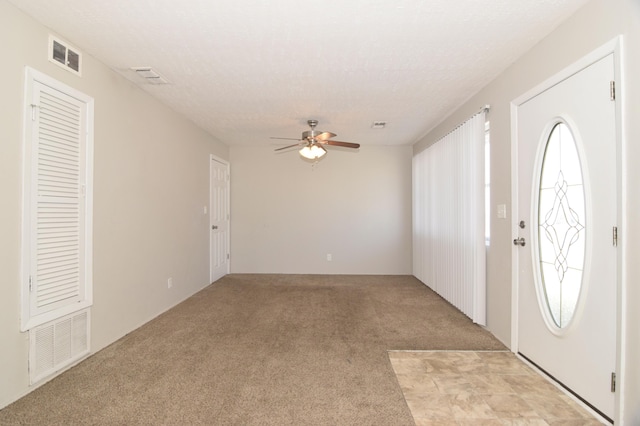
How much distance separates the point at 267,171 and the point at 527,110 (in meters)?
4.50

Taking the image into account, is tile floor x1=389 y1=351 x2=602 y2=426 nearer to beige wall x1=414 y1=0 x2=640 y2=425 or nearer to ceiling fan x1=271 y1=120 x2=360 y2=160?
beige wall x1=414 y1=0 x2=640 y2=425

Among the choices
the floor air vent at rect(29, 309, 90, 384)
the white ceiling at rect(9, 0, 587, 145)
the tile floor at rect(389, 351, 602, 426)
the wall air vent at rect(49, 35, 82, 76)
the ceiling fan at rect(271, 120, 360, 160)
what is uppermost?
the white ceiling at rect(9, 0, 587, 145)

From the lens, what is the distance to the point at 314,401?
2031 millimetres

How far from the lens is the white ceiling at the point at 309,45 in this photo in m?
2.00

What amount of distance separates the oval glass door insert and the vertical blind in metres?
0.89

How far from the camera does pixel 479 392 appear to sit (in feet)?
6.98

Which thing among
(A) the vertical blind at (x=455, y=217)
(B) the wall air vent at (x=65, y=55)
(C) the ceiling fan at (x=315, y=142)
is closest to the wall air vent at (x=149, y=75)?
(B) the wall air vent at (x=65, y=55)

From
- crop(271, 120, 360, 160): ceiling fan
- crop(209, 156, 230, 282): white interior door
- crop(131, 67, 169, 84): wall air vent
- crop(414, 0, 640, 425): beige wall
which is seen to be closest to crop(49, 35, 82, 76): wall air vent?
crop(131, 67, 169, 84): wall air vent

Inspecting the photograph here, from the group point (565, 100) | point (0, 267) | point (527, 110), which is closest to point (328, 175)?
point (527, 110)

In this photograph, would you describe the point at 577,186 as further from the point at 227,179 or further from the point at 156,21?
the point at 227,179

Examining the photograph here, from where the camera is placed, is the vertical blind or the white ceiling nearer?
the white ceiling

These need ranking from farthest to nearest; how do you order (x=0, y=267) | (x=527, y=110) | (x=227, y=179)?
(x=227, y=179)
(x=527, y=110)
(x=0, y=267)

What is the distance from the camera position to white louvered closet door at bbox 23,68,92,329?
83.7 inches

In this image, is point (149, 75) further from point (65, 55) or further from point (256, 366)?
point (256, 366)
